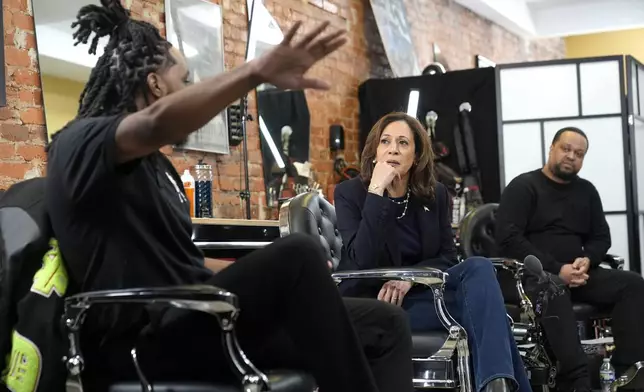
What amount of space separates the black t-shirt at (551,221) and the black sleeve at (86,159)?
2820 mm

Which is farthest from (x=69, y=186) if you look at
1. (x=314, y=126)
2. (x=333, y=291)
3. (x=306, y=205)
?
(x=314, y=126)

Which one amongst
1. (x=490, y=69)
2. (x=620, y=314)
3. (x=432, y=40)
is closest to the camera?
(x=620, y=314)

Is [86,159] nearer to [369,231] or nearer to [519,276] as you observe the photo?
[369,231]

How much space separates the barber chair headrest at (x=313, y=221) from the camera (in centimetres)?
304

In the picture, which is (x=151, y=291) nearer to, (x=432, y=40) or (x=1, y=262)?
(x=1, y=262)

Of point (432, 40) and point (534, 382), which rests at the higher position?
point (432, 40)

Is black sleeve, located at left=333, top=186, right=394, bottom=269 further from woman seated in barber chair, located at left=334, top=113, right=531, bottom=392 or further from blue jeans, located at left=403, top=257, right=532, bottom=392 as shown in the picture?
blue jeans, located at left=403, top=257, right=532, bottom=392

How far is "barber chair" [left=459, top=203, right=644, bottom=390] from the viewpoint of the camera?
11.0ft

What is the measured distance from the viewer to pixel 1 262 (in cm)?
185

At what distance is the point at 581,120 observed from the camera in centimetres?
651

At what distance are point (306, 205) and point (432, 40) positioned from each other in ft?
17.0

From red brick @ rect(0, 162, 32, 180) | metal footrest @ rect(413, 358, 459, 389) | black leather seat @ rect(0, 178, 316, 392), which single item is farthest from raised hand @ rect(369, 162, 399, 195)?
red brick @ rect(0, 162, 32, 180)

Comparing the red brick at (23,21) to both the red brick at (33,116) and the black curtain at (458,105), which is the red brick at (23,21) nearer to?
the red brick at (33,116)

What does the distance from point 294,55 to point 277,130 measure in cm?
393
